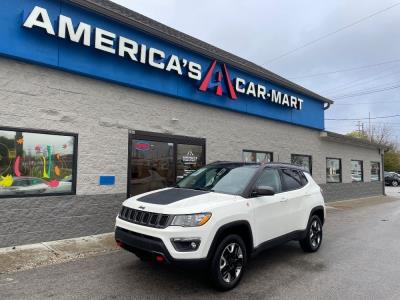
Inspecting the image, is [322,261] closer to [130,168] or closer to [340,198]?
[130,168]

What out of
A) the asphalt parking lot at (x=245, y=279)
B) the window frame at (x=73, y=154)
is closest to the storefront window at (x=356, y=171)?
the asphalt parking lot at (x=245, y=279)

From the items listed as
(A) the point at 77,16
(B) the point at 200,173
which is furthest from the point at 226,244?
(A) the point at 77,16

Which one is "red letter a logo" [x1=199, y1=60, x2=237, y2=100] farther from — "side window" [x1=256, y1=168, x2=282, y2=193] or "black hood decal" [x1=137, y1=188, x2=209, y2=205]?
"black hood decal" [x1=137, y1=188, x2=209, y2=205]

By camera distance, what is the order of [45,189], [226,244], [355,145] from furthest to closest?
[355,145], [45,189], [226,244]

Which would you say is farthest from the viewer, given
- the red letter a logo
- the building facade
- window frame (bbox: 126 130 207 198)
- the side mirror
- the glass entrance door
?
the red letter a logo

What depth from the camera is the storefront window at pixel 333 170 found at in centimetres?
1836

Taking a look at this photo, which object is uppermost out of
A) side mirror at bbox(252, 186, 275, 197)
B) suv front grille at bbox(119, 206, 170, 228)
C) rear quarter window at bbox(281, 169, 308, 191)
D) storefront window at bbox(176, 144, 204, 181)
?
storefront window at bbox(176, 144, 204, 181)

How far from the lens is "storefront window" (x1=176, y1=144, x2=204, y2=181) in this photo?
10.4m

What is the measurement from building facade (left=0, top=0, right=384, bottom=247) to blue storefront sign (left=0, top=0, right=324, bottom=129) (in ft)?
0.08

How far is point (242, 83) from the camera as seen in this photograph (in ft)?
40.8

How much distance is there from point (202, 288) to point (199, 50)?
7640 millimetres

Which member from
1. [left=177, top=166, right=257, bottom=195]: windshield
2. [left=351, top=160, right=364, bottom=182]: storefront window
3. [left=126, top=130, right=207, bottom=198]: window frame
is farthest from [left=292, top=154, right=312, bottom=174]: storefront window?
[left=177, top=166, right=257, bottom=195]: windshield

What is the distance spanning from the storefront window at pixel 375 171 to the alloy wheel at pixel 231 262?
2166 centimetres

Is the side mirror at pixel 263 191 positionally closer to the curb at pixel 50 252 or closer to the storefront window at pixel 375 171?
the curb at pixel 50 252
